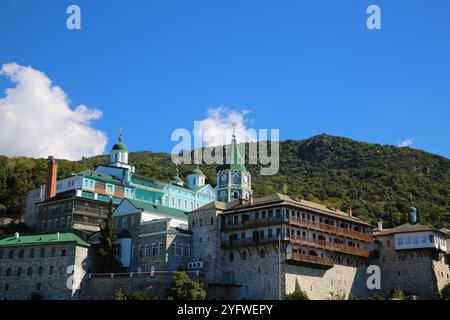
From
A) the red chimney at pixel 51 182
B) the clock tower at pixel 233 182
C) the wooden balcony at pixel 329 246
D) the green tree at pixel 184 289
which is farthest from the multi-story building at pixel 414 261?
the red chimney at pixel 51 182

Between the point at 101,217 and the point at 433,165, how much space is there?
291ft

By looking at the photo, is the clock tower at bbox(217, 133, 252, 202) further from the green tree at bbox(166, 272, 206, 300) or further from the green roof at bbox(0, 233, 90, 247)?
the green tree at bbox(166, 272, 206, 300)

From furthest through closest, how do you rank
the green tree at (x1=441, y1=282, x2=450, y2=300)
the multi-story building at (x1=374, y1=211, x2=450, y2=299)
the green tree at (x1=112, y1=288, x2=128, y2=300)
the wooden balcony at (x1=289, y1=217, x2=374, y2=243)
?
the multi-story building at (x1=374, y1=211, x2=450, y2=299) → the green tree at (x1=441, y1=282, x2=450, y2=300) → the wooden balcony at (x1=289, y1=217, x2=374, y2=243) → the green tree at (x1=112, y1=288, x2=128, y2=300)

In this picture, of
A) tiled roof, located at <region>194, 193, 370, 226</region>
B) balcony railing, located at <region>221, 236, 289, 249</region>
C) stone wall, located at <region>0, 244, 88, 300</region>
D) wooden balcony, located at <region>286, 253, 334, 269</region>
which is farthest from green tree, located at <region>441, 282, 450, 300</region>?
stone wall, located at <region>0, 244, 88, 300</region>

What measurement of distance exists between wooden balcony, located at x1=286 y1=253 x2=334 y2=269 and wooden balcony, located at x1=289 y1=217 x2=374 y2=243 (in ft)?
9.42

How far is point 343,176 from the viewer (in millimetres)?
140375

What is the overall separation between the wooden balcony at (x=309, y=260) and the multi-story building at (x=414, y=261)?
8433mm

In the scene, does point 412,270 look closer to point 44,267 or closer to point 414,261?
point 414,261

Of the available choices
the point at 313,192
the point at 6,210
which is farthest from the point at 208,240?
the point at 313,192

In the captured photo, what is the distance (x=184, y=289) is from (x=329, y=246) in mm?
16483

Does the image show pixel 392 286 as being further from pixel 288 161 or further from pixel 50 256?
pixel 288 161

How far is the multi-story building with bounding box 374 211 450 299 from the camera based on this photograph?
6347 cm

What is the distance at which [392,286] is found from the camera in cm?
6562

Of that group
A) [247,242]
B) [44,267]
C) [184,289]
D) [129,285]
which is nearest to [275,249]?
[247,242]
